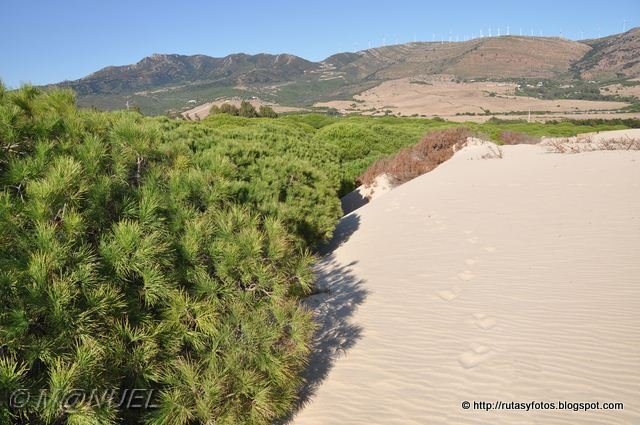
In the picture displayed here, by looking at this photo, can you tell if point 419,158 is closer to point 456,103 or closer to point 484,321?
point 484,321

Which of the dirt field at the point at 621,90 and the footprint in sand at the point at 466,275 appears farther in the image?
the dirt field at the point at 621,90

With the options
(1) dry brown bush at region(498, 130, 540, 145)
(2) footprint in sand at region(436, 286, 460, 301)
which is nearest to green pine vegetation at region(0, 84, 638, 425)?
(2) footprint in sand at region(436, 286, 460, 301)

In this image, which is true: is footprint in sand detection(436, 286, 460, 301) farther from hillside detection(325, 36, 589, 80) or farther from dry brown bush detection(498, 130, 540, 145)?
hillside detection(325, 36, 589, 80)

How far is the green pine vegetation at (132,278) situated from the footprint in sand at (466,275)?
143 inches

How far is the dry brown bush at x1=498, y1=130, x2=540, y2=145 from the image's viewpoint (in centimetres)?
2236

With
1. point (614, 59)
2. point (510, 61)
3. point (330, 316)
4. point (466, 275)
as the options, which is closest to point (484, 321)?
point (466, 275)

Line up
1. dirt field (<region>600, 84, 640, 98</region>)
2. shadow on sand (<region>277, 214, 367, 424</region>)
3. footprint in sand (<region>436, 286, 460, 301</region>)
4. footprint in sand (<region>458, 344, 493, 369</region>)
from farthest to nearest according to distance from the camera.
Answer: dirt field (<region>600, 84, 640, 98</region>)
footprint in sand (<region>436, 286, 460, 301</region>)
shadow on sand (<region>277, 214, 367, 424</region>)
footprint in sand (<region>458, 344, 493, 369</region>)

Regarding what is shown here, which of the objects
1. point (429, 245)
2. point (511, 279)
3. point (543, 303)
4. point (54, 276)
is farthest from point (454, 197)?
point (54, 276)

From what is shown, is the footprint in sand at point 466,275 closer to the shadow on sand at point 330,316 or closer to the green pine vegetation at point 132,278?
the shadow on sand at point 330,316

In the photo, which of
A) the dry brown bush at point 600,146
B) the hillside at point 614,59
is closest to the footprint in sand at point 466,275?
the dry brown bush at point 600,146

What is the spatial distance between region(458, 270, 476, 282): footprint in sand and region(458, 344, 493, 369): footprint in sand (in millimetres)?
1976

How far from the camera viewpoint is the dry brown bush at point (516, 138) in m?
22.4

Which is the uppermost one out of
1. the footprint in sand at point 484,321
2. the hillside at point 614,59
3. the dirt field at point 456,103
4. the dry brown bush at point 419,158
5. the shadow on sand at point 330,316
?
the hillside at point 614,59

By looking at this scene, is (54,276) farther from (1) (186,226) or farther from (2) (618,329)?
(2) (618,329)
